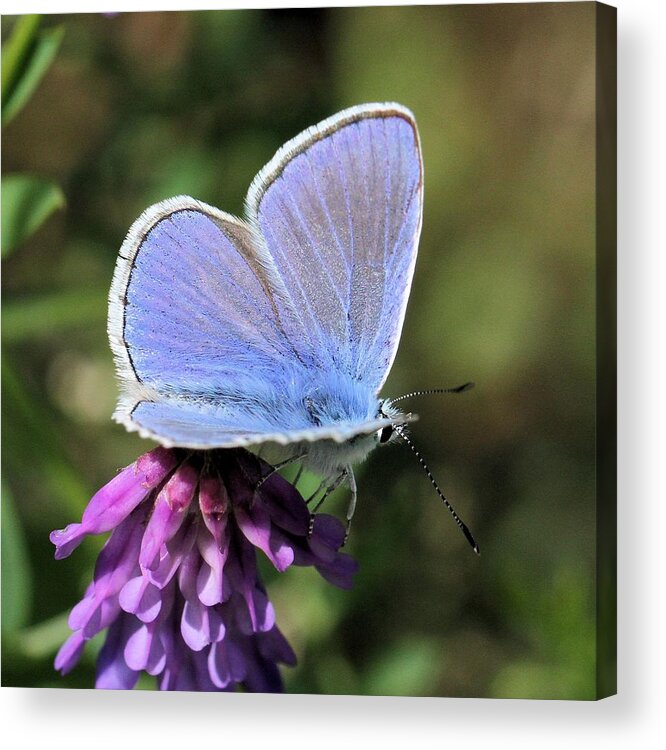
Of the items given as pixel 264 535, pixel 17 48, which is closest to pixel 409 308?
pixel 264 535

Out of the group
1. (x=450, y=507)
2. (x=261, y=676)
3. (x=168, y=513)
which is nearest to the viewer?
(x=168, y=513)

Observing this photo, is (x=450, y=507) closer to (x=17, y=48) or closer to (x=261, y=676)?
(x=261, y=676)

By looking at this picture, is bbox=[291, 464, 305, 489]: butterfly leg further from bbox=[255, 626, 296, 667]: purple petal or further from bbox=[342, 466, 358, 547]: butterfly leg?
bbox=[255, 626, 296, 667]: purple petal

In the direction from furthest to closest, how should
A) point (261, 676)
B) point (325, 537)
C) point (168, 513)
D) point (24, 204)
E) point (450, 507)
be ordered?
point (24, 204) → point (450, 507) → point (261, 676) → point (325, 537) → point (168, 513)

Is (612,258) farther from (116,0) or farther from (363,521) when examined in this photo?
(116,0)

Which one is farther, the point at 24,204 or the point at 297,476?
the point at 24,204

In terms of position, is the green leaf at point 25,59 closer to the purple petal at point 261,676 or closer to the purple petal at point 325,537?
the purple petal at point 325,537

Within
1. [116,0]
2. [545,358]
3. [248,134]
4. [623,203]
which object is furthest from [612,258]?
[116,0]
